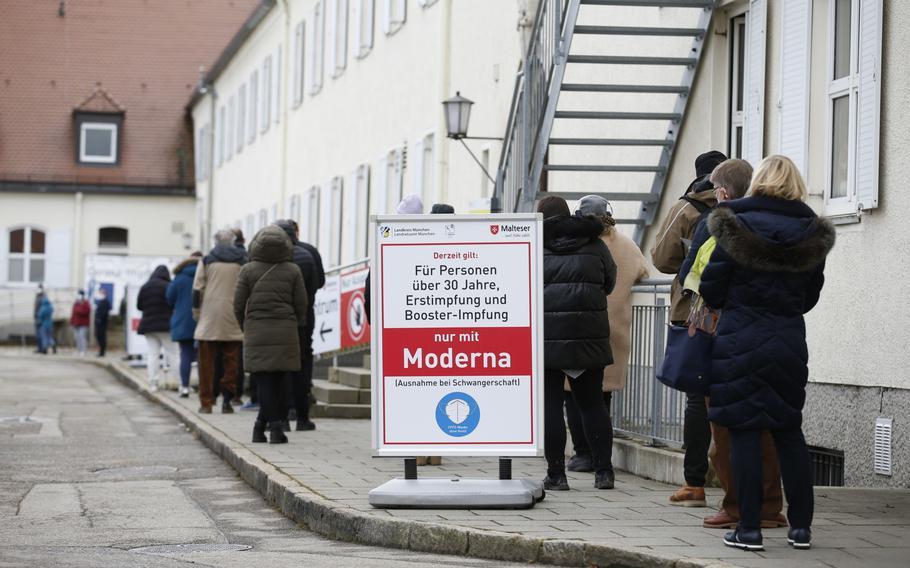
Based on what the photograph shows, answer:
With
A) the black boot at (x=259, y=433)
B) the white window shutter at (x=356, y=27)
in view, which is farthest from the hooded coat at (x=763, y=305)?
the white window shutter at (x=356, y=27)

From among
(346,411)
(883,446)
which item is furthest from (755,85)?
(346,411)

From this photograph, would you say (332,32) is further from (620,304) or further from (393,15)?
(620,304)

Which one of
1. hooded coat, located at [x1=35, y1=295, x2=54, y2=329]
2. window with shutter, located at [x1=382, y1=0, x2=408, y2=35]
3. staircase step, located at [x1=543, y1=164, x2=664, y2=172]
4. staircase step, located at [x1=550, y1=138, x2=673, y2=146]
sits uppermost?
window with shutter, located at [x1=382, y1=0, x2=408, y2=35]

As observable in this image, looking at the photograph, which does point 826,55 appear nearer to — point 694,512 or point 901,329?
point 901,329

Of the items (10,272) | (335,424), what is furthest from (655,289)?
(10,272)

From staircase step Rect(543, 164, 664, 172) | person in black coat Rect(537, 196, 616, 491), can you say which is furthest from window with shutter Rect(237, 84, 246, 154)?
person in black coat Rect(537, 196, 616, 491)

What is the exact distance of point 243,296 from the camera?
1327cm

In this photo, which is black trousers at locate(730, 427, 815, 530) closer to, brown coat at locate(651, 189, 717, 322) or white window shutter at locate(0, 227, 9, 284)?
brown coat at locate(651, 189, 717, 322)

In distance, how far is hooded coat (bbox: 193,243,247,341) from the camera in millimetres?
17016

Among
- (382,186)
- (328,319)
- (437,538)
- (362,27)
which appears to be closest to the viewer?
(437,538)

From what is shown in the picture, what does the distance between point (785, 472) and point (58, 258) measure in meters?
49.7

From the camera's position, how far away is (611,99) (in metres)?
15.5

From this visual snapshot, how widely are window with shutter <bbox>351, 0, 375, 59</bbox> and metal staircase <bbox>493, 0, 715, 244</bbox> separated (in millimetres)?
12057

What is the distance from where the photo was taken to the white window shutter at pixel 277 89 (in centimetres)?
3797
